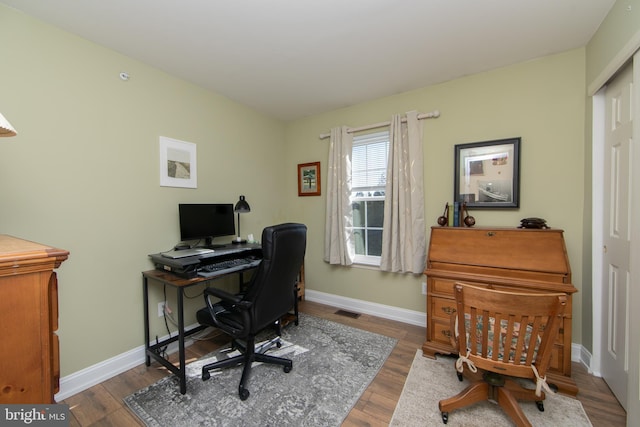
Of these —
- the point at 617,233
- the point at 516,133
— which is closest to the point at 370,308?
the point at 617,233

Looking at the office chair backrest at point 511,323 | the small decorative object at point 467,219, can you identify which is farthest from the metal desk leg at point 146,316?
the small decorative object at point 467,219

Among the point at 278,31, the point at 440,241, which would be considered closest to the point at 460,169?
the point at 440,241

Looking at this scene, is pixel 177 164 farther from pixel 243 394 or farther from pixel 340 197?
pixel 243 394

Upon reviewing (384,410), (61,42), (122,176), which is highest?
(61,42)

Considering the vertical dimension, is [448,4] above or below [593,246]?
above

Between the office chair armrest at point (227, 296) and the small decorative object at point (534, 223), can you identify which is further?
the small decorative object at point (534, 223)

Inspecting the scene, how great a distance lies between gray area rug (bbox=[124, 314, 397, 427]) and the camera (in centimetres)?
153

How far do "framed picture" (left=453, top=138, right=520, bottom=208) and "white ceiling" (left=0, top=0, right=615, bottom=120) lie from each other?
704 millimetres

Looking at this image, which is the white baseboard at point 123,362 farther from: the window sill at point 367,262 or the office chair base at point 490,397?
the office chair base at point 490,397

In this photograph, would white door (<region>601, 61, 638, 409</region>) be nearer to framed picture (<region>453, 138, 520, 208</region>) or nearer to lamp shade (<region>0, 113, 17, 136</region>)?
→ framed picture (<region>453, 138, 520, 208</region>)

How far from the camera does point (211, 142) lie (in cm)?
263

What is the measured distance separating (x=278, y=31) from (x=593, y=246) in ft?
8.90

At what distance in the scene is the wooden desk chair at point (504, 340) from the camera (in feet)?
4.06

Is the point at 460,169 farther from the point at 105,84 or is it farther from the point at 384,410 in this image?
the point at 105,84
